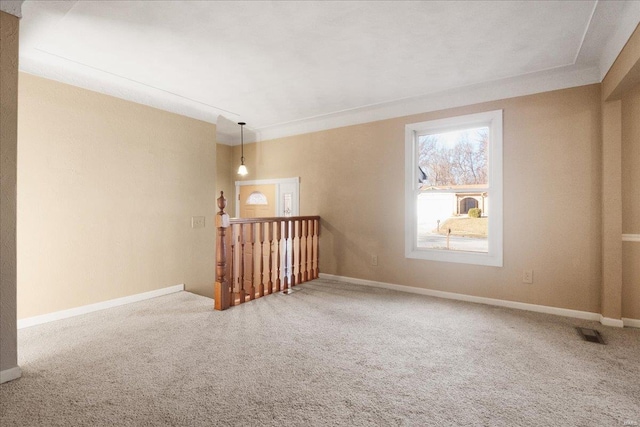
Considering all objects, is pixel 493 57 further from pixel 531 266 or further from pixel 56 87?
pixel 56 87

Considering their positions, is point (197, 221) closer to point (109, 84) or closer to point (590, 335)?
point (109, 84)

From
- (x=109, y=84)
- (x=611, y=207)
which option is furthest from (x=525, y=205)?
(x=109, y=84)

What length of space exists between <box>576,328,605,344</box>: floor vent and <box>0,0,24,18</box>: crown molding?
4643 mm

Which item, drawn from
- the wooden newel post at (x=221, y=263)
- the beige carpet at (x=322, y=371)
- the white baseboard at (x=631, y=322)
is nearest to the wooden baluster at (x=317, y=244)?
the beige carpet at (x=322, y=371)

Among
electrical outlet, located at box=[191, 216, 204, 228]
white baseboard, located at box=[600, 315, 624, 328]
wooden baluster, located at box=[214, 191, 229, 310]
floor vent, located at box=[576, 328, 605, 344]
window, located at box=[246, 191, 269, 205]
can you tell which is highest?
window, located at box=[246, 191, 269, 205]

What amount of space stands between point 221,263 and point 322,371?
1675 mm

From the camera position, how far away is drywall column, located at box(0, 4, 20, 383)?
1.83 meters

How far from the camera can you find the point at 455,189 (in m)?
3.70

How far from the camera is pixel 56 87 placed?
9.68 feet

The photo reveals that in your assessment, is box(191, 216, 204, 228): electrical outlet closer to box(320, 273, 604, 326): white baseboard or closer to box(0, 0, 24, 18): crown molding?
box(320, 273, 604, 326): white baseboard

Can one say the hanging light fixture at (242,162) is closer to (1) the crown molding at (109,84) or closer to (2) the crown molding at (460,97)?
(2) the crown molding at (460,97)

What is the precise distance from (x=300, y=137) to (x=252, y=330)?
3.18m

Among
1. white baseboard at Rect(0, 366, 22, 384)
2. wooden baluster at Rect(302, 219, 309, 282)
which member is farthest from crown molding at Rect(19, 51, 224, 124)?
white baseboard at Rect(0, 366, 22, 384)

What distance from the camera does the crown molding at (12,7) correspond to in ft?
6.04
